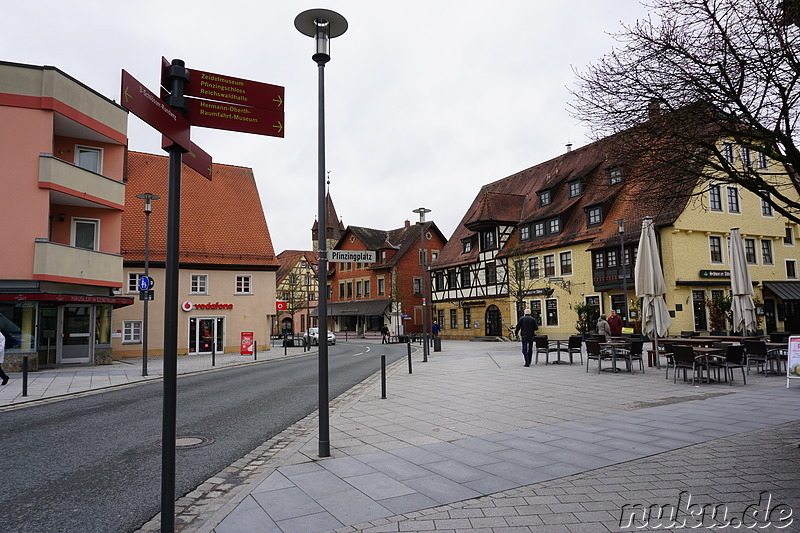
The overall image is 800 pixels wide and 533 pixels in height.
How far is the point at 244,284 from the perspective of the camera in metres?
33.4

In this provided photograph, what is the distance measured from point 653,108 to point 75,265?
878 inches

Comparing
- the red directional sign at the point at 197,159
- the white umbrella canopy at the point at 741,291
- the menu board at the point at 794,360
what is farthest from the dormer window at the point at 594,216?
the red directional sign at the point at 197,159

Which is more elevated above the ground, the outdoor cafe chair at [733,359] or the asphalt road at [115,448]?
the outdoor cafe chair at [733,359]

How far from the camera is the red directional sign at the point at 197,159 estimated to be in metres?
4.37

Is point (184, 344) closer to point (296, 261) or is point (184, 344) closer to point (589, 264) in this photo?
point (589, 264)

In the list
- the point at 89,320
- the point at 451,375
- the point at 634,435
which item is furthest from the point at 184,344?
the point at 634,435

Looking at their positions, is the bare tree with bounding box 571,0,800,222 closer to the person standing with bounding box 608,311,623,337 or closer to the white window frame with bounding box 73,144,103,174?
the person standing with bounding box 608,311,623,337

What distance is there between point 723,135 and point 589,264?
1211 inches

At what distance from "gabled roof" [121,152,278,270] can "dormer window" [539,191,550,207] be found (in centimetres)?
2110

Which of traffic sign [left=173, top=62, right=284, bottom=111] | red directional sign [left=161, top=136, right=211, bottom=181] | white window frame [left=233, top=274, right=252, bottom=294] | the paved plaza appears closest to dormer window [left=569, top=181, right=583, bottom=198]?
white window frame [left=233, top=274, right=252, bottom=294]

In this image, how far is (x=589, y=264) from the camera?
35.8 m

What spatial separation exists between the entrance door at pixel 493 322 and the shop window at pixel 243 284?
822 inches

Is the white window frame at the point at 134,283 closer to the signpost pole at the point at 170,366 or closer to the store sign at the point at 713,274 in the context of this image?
the signpost pole at the point at 170,366

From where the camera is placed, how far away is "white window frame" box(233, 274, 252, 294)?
109 feet
